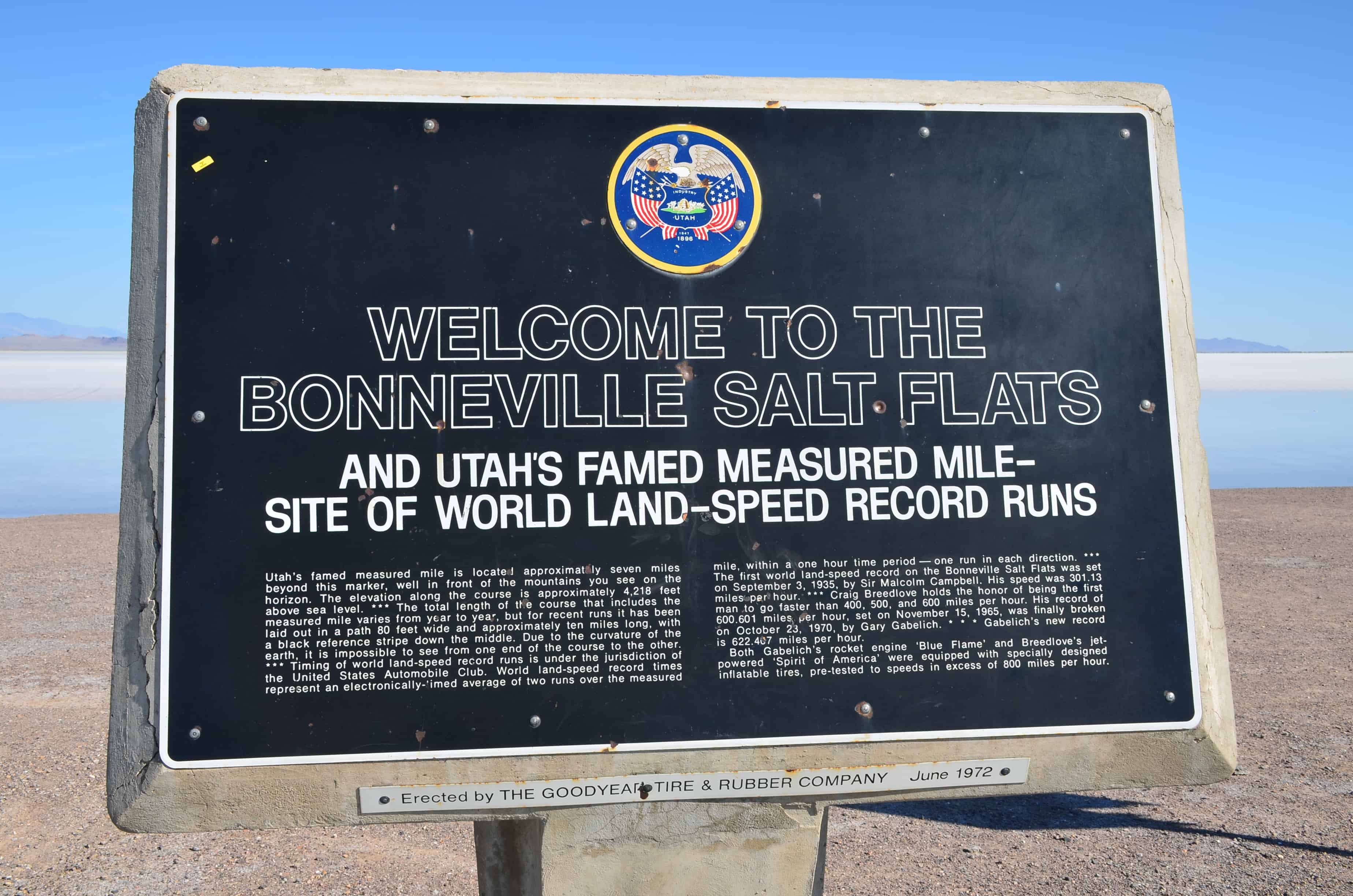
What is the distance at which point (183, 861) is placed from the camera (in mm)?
4211

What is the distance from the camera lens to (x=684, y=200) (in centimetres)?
272

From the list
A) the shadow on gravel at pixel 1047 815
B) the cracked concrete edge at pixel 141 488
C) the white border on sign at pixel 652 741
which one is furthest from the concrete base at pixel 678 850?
the shadow on gravel at pixel 1047 815

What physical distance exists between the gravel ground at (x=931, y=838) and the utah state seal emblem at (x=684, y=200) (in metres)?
2.77

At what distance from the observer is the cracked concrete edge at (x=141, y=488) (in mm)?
2523

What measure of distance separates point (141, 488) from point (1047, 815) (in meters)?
4.21

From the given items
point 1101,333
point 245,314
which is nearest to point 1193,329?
point 1101,333

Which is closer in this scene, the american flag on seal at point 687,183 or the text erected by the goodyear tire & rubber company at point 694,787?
the text erected by the goodyear tire & rubber company at point 694,787

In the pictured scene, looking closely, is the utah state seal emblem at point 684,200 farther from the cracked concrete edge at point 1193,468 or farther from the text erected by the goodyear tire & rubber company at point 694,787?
the text erected by the goodyear tire & rubber company at point 694,787

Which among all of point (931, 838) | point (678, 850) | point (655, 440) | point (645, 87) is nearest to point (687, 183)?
point (645, 87)

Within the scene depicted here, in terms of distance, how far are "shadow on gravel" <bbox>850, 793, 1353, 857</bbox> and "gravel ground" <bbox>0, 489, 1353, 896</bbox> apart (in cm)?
1

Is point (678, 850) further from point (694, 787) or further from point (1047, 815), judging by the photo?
point (1047, 815)

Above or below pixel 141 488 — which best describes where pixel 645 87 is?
above

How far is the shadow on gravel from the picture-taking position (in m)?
→ 4.55

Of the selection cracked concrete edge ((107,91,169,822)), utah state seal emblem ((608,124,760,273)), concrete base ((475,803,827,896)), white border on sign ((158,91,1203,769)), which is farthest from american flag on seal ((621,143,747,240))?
concrete base ((475,803,827,896))
